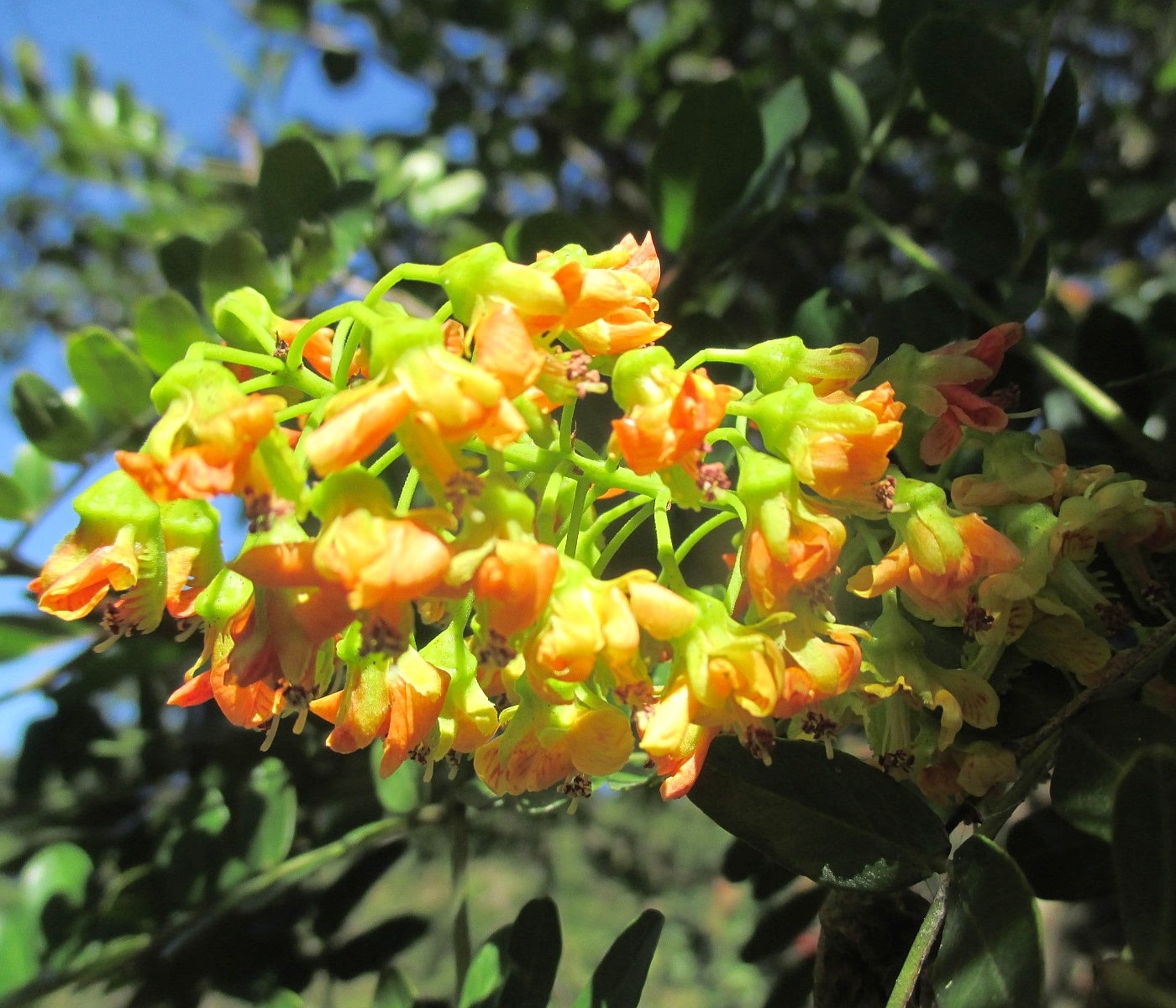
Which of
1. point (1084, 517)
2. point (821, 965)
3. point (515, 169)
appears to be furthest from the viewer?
point (515, 169)

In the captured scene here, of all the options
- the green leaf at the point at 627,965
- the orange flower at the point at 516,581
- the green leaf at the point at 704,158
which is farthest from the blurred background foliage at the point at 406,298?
the orange flower at the point at 516,581

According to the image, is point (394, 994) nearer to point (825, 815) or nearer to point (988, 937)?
point (825, 815)

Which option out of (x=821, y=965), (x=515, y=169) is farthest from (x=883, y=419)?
(x=515, y=169)

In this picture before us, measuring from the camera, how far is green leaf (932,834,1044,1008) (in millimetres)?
932

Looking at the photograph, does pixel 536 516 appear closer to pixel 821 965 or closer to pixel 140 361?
pixel 821 965

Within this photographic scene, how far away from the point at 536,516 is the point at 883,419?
370mm

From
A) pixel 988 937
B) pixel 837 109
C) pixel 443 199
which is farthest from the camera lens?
pixel 443 199

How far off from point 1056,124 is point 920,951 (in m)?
1.27

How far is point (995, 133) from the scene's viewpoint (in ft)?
5.50

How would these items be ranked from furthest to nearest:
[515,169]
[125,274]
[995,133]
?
[125,274]
[515,169]
[995,133]

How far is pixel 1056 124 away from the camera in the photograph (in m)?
1.65

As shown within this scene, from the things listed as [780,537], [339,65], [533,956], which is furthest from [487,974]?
[339,65]

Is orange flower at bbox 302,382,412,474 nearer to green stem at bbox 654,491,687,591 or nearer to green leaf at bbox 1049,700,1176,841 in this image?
green stem at bbox 654,491,687,591

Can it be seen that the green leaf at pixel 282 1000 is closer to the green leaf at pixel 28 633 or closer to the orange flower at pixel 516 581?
the green leaf at pixel 28 633
